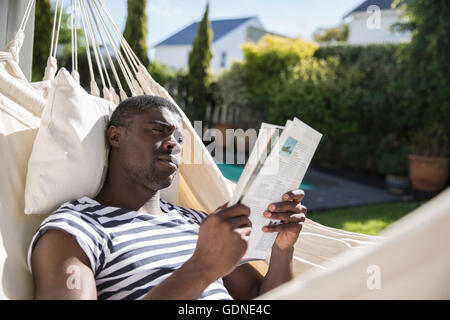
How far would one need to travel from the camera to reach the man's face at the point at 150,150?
126 cm

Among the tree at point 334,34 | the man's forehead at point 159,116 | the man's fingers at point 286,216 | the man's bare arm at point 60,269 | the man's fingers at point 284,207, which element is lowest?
the man's bare arm at point 60,269

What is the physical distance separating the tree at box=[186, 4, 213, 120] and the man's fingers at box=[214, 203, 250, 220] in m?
7.47

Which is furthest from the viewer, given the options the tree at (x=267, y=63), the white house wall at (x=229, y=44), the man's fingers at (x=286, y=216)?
the white house wall at (x=229, y=44)

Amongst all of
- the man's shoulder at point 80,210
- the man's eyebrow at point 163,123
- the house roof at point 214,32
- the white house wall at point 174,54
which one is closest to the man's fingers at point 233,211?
the man's shoulder at point 80,210

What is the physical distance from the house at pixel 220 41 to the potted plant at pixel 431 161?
47.7ft

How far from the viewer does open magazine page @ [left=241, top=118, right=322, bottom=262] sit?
891mm

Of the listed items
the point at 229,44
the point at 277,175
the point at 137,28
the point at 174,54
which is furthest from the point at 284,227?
the point at 174,54

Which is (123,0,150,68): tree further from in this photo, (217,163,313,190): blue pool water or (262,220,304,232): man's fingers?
(262,220,304,232): man's fingers

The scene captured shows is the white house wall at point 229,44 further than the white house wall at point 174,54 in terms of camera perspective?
No

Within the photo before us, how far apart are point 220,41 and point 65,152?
19.4m

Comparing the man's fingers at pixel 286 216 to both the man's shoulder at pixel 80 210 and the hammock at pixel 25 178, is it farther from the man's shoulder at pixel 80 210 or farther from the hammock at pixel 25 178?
the man's shoulder at pixel 80 210

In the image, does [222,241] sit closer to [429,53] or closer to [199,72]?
[429,53]

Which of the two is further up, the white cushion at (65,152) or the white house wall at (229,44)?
the white house wall at (229,44)
